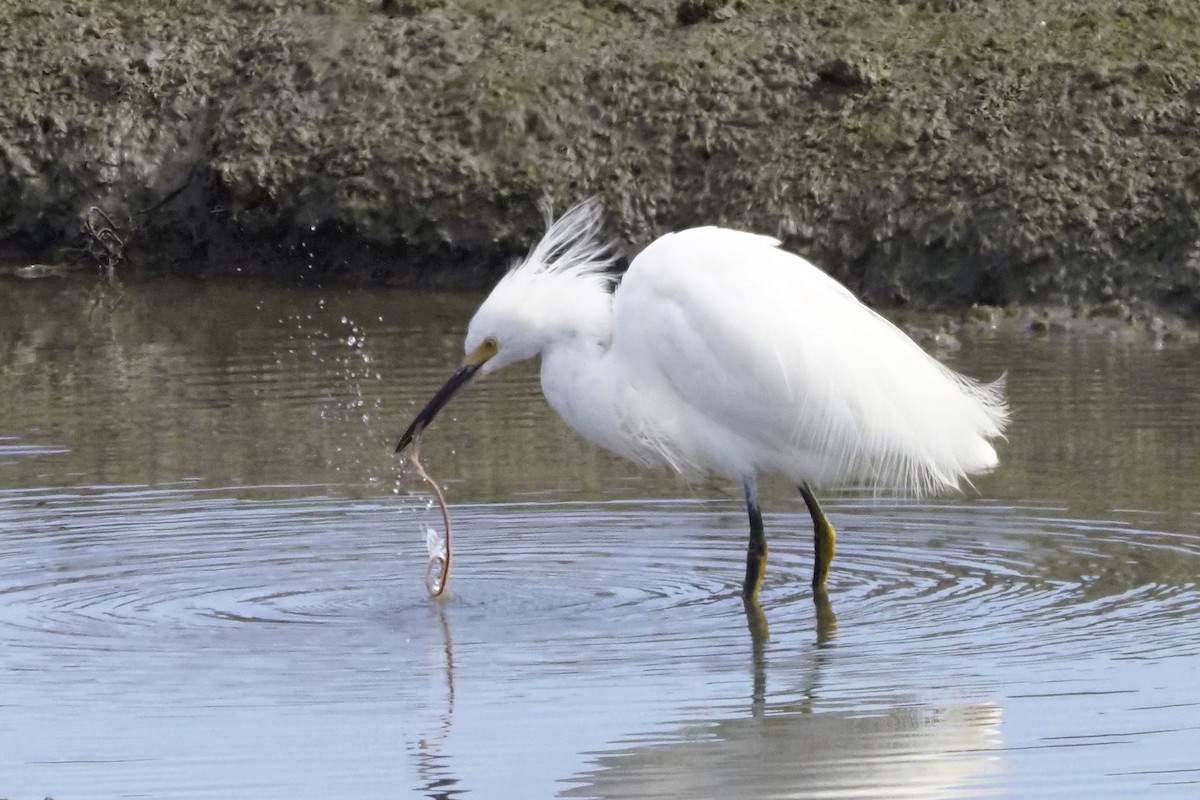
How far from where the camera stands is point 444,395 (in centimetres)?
720

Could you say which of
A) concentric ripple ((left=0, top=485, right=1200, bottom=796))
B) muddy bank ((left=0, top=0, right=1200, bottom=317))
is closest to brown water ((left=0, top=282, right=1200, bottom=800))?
Answer: concentric ripple ((left=0, top=485, right=1200, bottom=796))

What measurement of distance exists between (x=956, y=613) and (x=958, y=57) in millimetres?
8270

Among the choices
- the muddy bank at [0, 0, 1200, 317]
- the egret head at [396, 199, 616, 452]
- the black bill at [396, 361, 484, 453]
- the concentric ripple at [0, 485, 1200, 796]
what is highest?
the muddy bank at [0, 0, 1200, 317]

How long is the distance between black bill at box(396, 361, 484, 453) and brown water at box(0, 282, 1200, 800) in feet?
1.70

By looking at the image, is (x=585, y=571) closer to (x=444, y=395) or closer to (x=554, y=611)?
(x=554, y=611)

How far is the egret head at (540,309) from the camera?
6.92 m

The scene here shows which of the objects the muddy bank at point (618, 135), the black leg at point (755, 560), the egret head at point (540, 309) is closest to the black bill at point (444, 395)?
the egret head at point (540, 309)

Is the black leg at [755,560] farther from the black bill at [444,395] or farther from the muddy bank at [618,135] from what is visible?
the muddy bank at [618,135]

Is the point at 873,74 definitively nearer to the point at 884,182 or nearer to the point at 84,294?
the point at 884,182

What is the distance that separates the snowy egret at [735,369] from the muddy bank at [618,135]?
5896 mm

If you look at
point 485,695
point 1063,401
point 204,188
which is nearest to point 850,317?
point 485,695

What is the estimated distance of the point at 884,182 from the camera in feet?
44.2

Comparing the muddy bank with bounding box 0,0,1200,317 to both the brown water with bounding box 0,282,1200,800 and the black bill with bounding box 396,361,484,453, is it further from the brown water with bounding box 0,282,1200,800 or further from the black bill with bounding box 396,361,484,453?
the black bill with bounding box 396,361,484,453

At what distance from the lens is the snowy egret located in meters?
6.75
